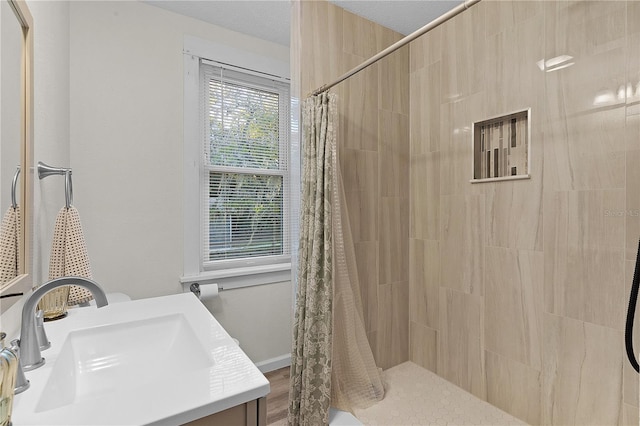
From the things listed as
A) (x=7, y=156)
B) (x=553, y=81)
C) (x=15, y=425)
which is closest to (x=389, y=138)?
(x=553, y=81)

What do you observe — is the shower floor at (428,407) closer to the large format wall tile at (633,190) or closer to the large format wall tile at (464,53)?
the large format wall tile at (633,190)

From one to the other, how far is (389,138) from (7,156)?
6.12ft

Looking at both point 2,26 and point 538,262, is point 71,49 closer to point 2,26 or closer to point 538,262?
point 2,26

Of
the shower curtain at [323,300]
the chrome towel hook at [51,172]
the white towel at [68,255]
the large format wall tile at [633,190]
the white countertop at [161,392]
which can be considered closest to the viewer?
the white countertop at [161,392]

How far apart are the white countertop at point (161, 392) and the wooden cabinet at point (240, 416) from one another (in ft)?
0.09

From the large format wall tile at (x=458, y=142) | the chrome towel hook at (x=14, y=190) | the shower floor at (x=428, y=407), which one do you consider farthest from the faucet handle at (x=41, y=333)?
the large format wall tile at (x=458, y=142)

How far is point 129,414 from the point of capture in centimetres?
58

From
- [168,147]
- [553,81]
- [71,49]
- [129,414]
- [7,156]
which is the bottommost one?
[129,414]

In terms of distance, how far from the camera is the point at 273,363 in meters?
2.25

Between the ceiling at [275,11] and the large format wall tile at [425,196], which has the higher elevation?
the ceiling at [275,11]

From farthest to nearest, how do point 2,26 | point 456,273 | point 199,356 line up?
point 456,273 < point 199,356 < point 2,26

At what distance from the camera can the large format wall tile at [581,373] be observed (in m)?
1.30

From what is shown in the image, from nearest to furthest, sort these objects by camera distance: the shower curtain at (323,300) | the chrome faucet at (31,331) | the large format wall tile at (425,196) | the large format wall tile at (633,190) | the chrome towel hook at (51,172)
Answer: the chrome faucet at (31,331) < the chrome towel hook at (51,172) < the large format wall tile at (633,190) < the shower curtain at (323,300) < the large format wall tile at (425,196)

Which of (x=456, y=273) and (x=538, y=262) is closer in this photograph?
(x=538, y=262)
